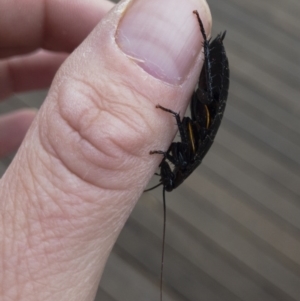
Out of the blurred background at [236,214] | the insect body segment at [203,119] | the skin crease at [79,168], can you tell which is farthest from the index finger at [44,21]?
the skin crease at [79,168]

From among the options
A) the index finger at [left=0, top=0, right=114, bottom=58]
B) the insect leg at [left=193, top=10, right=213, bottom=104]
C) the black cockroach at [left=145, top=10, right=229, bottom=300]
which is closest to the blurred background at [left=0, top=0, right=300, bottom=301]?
the index finger at [left=0, top=0, right=114, bottom=58]

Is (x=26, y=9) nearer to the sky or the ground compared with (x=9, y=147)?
nearer to the sky

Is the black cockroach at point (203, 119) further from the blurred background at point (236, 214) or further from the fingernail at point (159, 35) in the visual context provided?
the blurred background at point (236, 214)

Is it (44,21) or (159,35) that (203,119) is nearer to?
(159,35)

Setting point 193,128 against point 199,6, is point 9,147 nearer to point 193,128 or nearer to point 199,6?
point 193,128

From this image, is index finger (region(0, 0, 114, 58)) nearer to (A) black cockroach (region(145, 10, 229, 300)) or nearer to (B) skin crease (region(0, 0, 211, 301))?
(A) black cockroach (region(145, 10, 229, 300))

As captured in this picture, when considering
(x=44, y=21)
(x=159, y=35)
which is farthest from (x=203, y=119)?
(x=44, y=21)

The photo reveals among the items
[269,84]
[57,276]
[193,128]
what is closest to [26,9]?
[193,128]
